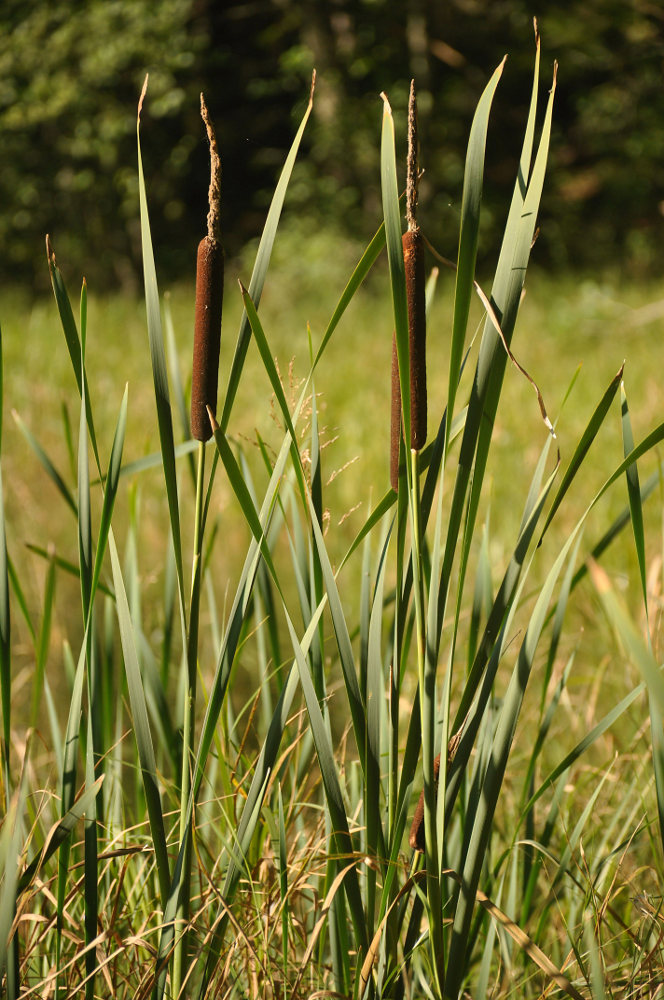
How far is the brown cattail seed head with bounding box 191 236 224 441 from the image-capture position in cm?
54

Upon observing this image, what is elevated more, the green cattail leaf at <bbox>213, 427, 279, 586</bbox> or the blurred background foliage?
the blurred background foliage

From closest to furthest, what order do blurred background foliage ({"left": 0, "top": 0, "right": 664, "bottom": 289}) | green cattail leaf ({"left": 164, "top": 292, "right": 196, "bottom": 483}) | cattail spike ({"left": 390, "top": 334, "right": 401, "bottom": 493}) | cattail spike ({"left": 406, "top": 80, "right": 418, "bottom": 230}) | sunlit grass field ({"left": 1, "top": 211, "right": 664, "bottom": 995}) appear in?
1. cattail spike ({"left": 406, "top": 80, "right": 418, "bottom": 230})
2. cattail spike ({"left": 390, "top": 334, "right": 401, "bottom": 493})
3. green cattail leaf ({"left": 164, "top": 292, "right": 196, "bottom": 483})
4. sunlit grass field ({"left": 1, "top": 211, "right": 664, "bottom": 995})
5. blurred background foliage ({"left": 0, "top": 0, "right": 664, "bottom": 289})

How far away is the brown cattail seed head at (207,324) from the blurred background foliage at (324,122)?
241 inches

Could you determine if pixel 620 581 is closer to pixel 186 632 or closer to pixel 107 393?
pixel 186 632

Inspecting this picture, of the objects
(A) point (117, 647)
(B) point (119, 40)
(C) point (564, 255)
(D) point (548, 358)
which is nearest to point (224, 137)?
(B) point (119, 40)

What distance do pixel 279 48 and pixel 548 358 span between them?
605 cm

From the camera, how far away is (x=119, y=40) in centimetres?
668

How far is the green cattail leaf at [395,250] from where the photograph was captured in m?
0.49

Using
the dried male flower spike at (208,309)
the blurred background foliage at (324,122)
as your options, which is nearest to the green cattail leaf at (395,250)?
the dried male flower spike at (208,309)

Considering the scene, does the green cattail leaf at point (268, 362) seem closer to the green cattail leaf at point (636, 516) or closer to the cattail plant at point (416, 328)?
the cattail plant at point (416, 328)

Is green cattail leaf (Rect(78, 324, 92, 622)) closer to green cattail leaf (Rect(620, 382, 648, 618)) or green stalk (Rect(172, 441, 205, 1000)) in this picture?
green stalk (Rect(172, 441, 205, 1000))

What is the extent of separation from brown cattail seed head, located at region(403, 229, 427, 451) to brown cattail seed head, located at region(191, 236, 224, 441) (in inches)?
4.6

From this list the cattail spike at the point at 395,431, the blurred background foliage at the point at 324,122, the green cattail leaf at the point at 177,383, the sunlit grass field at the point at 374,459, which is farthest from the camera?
the blurred background foliage at the point at 324,122

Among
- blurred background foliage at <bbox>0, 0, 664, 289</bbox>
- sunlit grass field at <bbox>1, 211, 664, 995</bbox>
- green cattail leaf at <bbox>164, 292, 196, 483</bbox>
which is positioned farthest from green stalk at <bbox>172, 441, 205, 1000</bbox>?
blurred background foliage at <bbox>0, 0, 664, 289</bbox>
